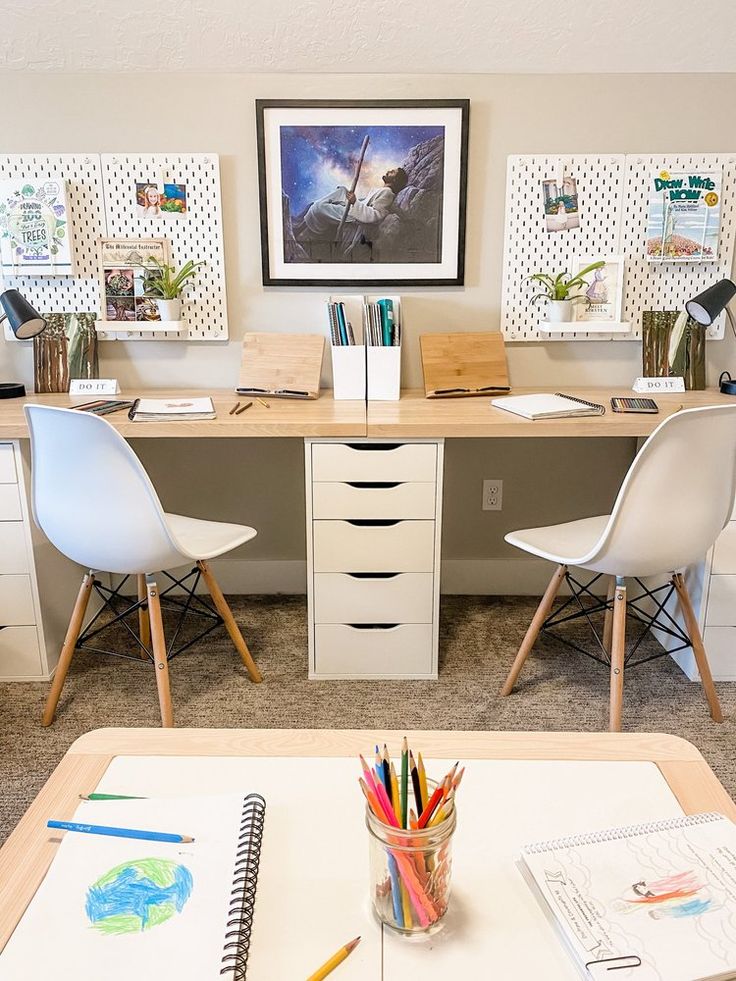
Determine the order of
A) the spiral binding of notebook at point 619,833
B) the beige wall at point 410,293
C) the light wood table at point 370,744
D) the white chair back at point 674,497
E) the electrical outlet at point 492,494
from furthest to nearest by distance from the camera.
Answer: the electrical outlet at point 492,494
the beige wall at point 410,293
the white chair back at point 674,497
the light wood table at point 370,744
the spiral binding of notebook at point 619,833

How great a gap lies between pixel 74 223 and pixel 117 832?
221cm

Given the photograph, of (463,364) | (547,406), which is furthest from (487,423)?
(463,364)

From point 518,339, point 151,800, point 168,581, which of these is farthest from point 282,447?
point 151,800

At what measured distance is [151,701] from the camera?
7.42 ft

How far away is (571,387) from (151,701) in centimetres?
171

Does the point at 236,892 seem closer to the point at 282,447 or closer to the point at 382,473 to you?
the point at 382,473

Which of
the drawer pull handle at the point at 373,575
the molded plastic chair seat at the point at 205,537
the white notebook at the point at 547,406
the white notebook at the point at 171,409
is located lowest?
the drawer pull handle at the point at 373,575

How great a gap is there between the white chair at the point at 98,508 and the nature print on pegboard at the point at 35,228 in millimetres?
966

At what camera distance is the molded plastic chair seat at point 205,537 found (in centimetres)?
206

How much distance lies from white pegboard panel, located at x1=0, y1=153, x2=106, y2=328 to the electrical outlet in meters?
1.49

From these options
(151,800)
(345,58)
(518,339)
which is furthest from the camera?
(518,339)

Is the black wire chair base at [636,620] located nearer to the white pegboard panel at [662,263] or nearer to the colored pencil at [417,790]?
the white pegboard panel at [662,263]

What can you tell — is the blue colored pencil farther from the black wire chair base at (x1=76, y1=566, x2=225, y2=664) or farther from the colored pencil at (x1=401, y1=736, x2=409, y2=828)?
the black wire chair base at (x1=76, y1=566, x2=225, y2=664)

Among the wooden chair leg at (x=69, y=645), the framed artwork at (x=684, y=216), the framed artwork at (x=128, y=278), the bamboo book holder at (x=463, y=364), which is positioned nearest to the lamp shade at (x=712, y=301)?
the framed artwork at (x=684, y=216)
